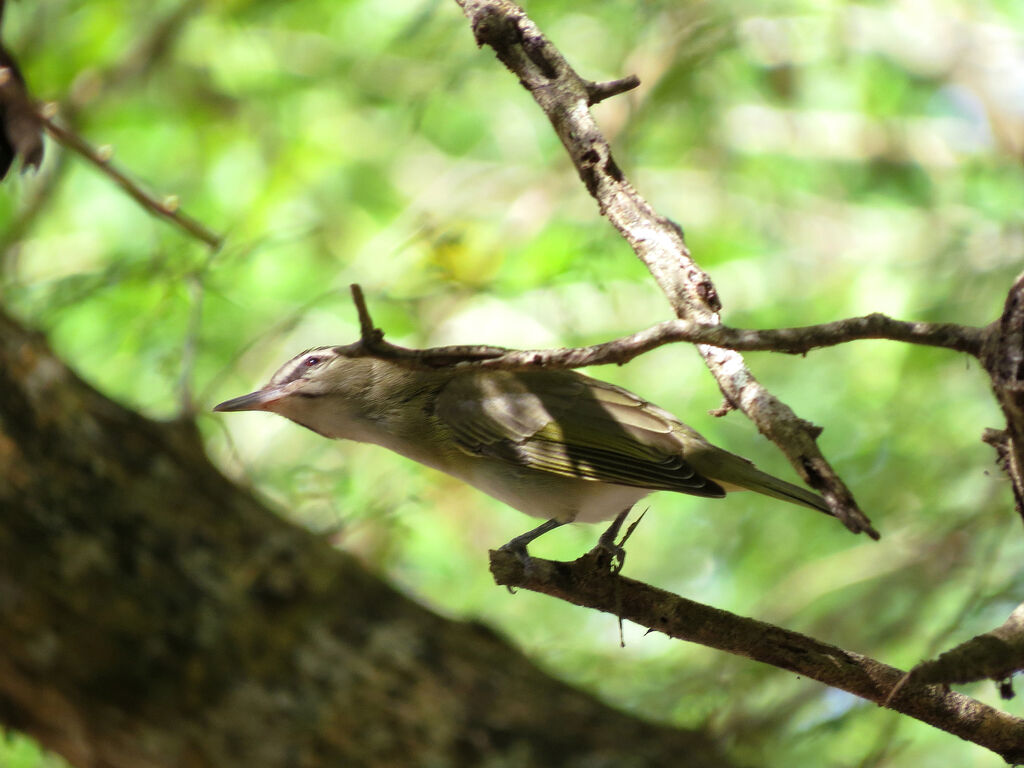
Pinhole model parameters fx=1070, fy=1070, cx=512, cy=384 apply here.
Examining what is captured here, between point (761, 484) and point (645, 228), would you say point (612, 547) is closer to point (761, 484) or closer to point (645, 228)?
point (761, 484)

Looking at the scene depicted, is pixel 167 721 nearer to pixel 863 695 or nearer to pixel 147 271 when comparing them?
pixel 147 271

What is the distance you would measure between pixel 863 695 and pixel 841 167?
4.84 meters

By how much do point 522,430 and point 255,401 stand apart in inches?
31.2

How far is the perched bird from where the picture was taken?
Answer: 2.87 metres

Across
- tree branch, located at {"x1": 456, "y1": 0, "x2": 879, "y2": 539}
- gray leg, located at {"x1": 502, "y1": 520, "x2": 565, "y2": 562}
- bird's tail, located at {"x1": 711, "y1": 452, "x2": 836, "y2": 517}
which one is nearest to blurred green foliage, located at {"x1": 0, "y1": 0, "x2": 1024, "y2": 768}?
gray leg, located at {"x1": 502, "y1": 520, "x2": 565, "y2": 562}

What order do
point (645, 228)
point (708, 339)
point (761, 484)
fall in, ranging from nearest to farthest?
point (708, 339), point (645, 228), point (761, 484)

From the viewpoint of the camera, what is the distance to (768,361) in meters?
5.27

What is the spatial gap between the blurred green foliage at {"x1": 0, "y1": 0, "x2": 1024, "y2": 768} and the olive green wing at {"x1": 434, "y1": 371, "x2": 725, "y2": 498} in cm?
111

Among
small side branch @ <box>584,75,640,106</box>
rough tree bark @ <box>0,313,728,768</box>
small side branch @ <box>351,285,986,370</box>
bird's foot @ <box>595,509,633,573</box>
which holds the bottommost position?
rough tree bark @ <box>0,313,728,768</box>

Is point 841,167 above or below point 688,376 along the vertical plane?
above

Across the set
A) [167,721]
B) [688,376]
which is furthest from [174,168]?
[167,721]

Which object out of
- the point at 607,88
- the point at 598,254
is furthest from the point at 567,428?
the point at 598,254

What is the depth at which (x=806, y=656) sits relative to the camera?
1.92 m

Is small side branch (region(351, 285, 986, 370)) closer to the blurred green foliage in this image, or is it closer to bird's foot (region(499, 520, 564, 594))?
bird's foot (region(499, 520, 564, 594))
